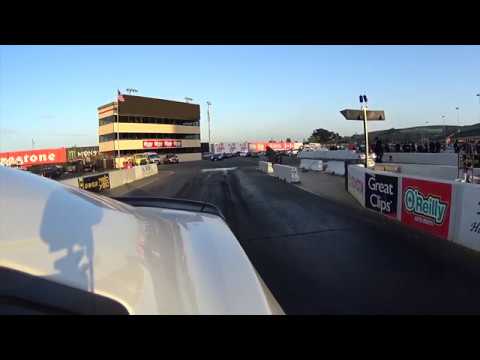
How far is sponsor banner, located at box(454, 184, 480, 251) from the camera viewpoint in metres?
7.01

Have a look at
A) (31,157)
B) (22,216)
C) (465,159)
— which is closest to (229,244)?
(22,216)

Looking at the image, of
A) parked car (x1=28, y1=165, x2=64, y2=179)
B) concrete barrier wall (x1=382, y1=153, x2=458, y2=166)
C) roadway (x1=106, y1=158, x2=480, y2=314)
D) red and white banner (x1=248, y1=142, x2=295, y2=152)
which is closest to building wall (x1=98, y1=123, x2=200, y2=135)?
red and white banner (x1=248, y1=142, x2=295, y2=152)

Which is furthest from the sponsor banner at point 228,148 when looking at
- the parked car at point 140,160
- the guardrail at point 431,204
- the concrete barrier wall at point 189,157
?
the guardrail at point 431,204

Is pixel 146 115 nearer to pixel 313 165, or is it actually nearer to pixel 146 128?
pixel 146 128

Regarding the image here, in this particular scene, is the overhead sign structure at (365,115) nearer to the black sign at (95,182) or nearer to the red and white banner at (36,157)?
the black sign at (95,182)

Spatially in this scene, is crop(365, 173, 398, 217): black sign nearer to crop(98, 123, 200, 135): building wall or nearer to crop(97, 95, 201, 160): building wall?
crop(97, 95, 201, 160): building wall

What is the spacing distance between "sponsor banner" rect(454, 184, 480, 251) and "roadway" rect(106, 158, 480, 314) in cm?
24
